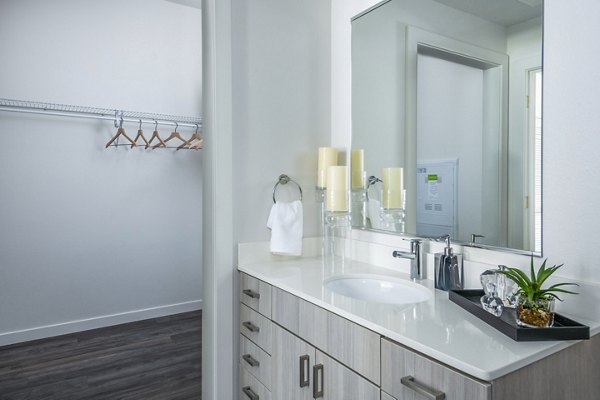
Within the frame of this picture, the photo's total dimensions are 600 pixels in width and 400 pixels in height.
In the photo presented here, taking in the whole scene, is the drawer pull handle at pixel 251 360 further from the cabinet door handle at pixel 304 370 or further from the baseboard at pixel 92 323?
the baseboard at pixel 92 323

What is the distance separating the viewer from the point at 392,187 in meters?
1.72

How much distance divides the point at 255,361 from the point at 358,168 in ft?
3.31

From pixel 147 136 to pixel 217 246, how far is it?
2030 millimetres

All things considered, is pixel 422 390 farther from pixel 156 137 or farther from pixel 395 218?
pixel 156 137

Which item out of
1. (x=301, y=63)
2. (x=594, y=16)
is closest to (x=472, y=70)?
(x=594, y=16)

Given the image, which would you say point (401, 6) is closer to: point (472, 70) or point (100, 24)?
point (472, 70)

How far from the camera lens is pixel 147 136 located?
3.32m

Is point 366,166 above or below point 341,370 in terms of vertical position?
above

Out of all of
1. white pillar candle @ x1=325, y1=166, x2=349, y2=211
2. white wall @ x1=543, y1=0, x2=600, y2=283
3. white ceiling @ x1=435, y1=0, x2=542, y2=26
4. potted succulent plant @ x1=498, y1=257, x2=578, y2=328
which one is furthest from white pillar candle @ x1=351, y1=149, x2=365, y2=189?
potted succulent plant @ x1=498, y1=257, x2=578, y2=328

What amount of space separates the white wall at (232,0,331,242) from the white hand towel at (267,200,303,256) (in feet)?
0.23

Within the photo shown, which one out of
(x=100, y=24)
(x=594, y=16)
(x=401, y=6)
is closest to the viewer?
(x=594, y=16)

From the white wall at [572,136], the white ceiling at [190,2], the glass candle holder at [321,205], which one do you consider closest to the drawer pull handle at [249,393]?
the glass candle holder at [321,205]

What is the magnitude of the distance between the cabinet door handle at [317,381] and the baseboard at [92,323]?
255 centimetres

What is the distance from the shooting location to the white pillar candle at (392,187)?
1.69m
